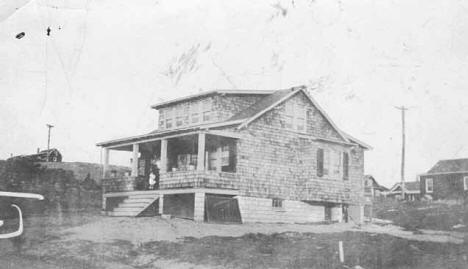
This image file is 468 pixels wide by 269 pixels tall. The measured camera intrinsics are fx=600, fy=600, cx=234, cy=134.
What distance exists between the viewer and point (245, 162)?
1891 cm

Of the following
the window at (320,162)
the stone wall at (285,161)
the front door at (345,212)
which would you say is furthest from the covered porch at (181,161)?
the front door at (345,212)

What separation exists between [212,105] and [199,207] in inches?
173

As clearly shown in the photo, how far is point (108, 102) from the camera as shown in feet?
51.8

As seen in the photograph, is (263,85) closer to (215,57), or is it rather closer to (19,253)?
(215,57)

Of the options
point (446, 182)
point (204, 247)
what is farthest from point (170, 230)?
point (446, 182)

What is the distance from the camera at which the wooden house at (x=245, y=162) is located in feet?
60.3

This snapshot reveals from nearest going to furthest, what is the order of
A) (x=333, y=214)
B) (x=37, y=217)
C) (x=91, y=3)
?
(x=91, y=3) → (x=37, y=217) → (x=333, y=214)

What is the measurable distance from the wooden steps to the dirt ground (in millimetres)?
1805

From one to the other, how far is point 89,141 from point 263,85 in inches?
228

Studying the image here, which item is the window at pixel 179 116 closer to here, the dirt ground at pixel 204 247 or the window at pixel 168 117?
the window at pixel 168 117

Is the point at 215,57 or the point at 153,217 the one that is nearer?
the point at 215,57

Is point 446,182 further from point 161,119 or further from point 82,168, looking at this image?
point 82,168

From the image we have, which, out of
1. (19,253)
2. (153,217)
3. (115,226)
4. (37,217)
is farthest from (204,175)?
(19,253)

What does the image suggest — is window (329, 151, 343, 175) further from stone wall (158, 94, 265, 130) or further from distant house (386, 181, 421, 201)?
distant house (386, 181, 421, 201)
